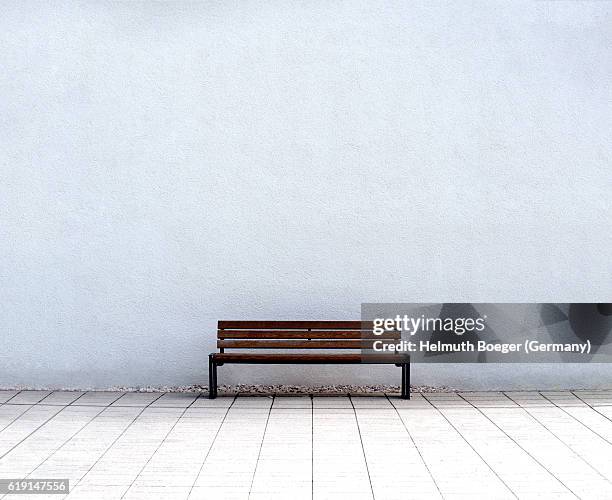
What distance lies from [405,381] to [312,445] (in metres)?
1.78

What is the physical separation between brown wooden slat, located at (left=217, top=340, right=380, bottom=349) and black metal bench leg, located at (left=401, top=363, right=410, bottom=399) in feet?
1.33

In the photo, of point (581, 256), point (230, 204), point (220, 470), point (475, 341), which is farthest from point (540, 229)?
point (220, 470)

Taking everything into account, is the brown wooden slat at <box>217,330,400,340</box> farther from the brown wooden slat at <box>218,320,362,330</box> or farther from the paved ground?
the paved ground

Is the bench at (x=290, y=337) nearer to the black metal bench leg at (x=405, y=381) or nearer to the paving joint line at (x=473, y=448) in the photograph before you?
the black metal bench leg at (x=405, y=381)

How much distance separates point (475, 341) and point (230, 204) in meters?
2.67

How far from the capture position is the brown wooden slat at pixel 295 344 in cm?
727


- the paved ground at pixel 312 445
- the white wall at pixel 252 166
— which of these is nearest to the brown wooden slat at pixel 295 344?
the white wall at pixel 252 166

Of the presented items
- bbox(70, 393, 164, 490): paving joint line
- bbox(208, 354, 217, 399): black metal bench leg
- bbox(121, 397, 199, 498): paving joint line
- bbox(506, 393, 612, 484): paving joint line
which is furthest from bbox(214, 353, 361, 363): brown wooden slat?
bbox(506, 393, 612, 484): paving joint line

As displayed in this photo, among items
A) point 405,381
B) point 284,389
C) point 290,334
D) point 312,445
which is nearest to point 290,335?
point 290,334

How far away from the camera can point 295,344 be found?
7.34 meters

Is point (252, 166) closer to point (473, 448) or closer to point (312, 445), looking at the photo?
point (312, 445)

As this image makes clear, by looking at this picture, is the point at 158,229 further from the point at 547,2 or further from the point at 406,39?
the point at 547,2

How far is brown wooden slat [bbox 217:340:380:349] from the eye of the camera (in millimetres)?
7273

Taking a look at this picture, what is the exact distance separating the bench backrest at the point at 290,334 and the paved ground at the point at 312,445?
0.48 meters
